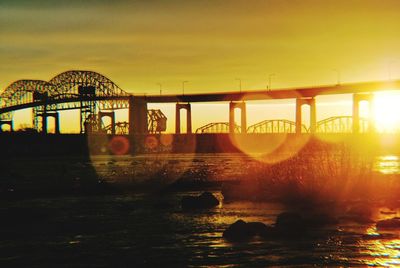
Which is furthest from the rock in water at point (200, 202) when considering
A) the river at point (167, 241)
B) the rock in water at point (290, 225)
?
the rock in water at point (290, 225)

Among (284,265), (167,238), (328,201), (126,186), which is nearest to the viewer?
(284,265)

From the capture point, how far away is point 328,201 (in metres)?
41.2

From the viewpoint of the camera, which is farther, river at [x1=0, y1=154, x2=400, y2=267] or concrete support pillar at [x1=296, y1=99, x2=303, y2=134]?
concrete support pillar at [x1=296, y1=99, x2=303, y2=134]

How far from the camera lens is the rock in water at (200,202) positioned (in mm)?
38750

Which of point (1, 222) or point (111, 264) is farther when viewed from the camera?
point (1, 222)

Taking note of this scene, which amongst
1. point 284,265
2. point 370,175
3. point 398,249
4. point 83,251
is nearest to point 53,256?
point 83,251

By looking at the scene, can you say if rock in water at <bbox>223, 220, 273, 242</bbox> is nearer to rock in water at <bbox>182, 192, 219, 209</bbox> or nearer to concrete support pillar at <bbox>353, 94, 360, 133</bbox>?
rock in water at <bbox>182, 192, 219, 209</bbox>

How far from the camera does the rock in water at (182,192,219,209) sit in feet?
127

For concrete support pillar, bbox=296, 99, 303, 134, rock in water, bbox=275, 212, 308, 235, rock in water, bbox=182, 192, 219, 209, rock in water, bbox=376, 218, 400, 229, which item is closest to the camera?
rock in water, bbox=275, 212, 308, 235

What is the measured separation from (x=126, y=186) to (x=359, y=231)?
29686 millimetres

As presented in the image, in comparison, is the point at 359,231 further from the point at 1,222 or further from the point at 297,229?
the point at 1,222

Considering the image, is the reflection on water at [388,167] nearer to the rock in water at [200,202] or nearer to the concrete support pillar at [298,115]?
the rock in water at [200,202]

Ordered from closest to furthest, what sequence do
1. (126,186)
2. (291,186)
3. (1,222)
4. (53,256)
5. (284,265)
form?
(284,265) < (53,256) < (1,222) < (291,186) < (126,186)

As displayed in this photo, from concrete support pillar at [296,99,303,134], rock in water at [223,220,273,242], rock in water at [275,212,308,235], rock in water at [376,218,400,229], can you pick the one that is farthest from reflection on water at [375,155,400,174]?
concrete support pillar at [296,99,303,134]
